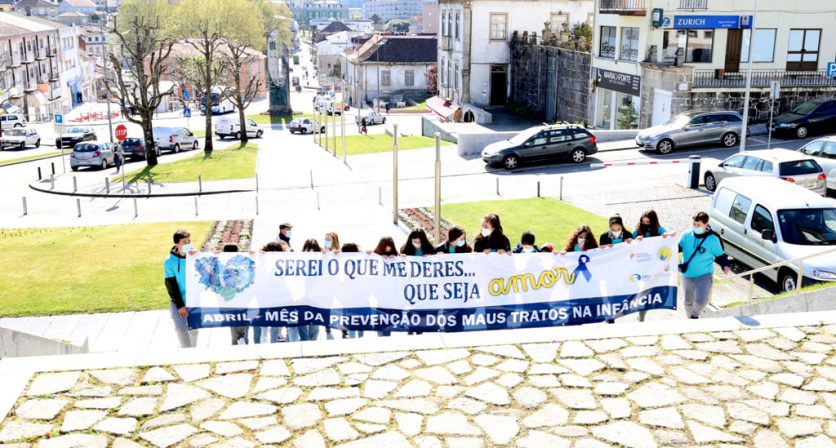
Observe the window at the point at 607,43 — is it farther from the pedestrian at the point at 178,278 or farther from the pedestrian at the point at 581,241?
the pedestrian at the point at 178,278

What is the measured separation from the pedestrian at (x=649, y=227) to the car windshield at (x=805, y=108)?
23824 millimetres

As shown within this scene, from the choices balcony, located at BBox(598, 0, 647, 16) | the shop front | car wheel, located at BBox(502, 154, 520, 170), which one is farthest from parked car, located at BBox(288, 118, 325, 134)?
car wheel, located at BBox(502, 154, 520, 170)

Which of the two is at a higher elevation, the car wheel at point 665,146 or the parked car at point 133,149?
the car wheel at point 665,146

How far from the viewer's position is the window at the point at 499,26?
60.4 meters

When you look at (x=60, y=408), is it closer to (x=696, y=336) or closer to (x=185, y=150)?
(x=696, y=336)

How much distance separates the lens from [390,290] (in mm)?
11180

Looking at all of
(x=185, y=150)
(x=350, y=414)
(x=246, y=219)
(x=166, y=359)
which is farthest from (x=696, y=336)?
(x=185, y=150)

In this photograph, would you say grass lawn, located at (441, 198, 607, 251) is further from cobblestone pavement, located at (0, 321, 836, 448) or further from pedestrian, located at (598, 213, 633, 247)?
cobblestone pavement, located at (0, 321, 836, 448)

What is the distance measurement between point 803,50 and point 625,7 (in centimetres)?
825

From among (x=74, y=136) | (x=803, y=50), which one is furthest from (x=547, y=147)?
(x=74, y=136)

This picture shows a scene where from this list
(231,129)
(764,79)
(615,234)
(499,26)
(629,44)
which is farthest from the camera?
(231,129)

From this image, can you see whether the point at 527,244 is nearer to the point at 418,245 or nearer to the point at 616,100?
the point at 418,245

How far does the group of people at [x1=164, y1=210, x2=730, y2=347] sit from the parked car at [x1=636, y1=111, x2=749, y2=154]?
68.4 feet

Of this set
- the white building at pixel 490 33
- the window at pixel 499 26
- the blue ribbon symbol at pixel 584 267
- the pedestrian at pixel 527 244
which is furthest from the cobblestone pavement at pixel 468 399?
the window at pixel 499 26
